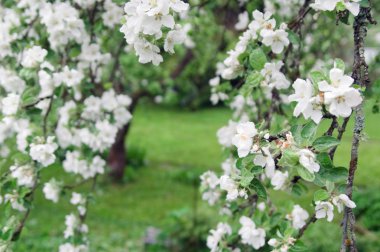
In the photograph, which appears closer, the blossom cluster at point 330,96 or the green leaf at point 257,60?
the blossom cluster at point 330,96

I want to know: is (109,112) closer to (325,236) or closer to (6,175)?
(6,175)

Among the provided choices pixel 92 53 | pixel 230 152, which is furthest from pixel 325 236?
pixel 92 53

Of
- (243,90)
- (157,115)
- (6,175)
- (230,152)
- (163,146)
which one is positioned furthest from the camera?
(157,115)

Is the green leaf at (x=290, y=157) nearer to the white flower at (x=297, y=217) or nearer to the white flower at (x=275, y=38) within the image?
the white flower at (x=275, y=38)

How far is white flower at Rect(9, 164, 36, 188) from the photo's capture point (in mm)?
2312

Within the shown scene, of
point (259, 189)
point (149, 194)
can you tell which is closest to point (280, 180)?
point (259, 189)

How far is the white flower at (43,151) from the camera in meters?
2.26

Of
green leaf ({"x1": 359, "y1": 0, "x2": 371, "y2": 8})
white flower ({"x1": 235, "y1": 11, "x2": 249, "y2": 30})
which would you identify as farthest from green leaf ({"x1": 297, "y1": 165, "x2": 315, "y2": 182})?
white flower ({"x1": 235, "y1": 11, "x2": 249, "y2": 30})

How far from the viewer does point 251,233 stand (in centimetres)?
217

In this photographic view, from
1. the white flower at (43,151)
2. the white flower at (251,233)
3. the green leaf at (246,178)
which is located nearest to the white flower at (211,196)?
the white flower at (251,233)

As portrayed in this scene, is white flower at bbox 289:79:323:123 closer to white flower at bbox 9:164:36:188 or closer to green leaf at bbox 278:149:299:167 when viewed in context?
green leaf at bbox 278:149:299:167

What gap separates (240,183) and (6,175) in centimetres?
125

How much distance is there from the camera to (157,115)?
14.4 m

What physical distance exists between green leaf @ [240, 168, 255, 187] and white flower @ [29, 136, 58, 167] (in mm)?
1071
